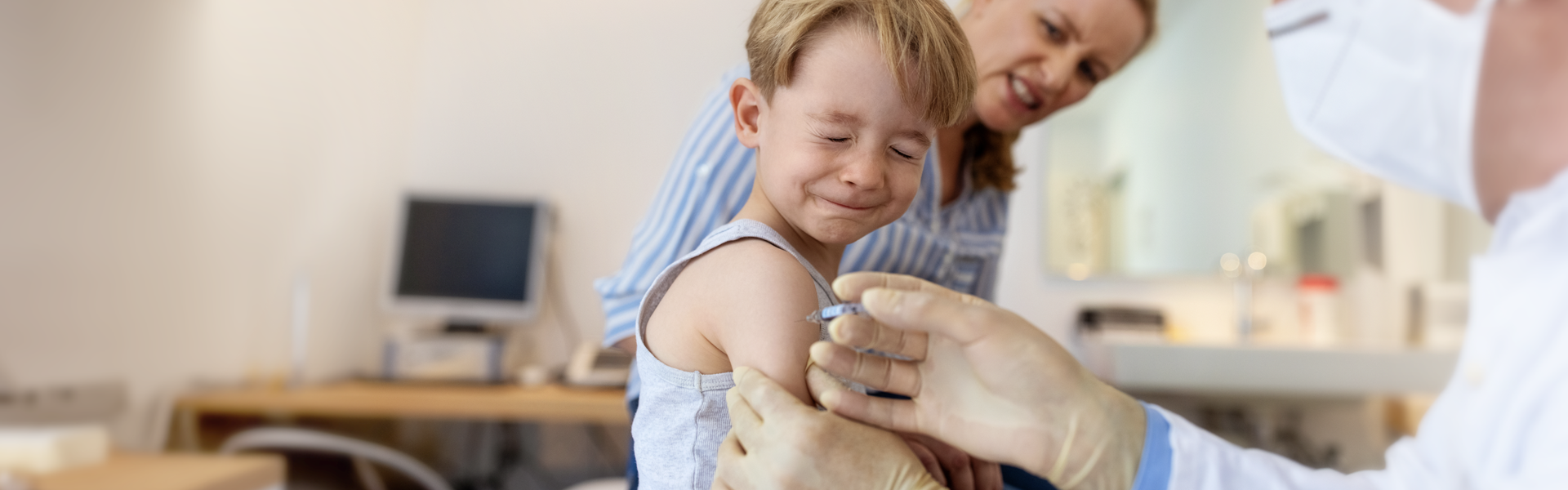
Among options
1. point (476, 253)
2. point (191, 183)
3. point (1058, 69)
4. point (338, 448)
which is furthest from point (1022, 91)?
point (476, 253)

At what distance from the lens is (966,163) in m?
0.58

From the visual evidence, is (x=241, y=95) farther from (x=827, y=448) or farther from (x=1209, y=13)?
(x=1209, y=13)

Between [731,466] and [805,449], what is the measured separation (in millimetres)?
42

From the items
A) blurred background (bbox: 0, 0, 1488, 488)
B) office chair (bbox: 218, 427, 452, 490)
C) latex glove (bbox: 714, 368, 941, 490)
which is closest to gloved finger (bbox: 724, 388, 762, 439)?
latex glove (bbox: 714, 368, 941, 490)

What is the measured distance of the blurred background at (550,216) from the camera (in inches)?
45.8

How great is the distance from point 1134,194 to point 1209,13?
1.39 feet

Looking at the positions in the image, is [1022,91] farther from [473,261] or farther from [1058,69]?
[473,261]

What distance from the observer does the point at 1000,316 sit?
1.18 feet

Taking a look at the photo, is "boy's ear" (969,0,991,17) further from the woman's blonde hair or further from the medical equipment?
the medical equipment

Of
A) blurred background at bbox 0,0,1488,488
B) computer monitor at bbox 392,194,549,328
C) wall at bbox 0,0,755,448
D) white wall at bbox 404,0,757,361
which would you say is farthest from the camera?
computer monitor at bbox 392,194,549,328

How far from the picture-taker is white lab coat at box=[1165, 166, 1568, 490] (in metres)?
0.30

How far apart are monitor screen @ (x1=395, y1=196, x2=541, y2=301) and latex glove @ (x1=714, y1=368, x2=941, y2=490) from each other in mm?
1656

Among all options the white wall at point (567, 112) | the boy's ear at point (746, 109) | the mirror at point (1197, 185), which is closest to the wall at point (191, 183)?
the white wall at point (567, 112)

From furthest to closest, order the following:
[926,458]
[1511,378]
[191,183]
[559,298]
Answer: [559,298], [191,183], [926,458], [1511,378]
